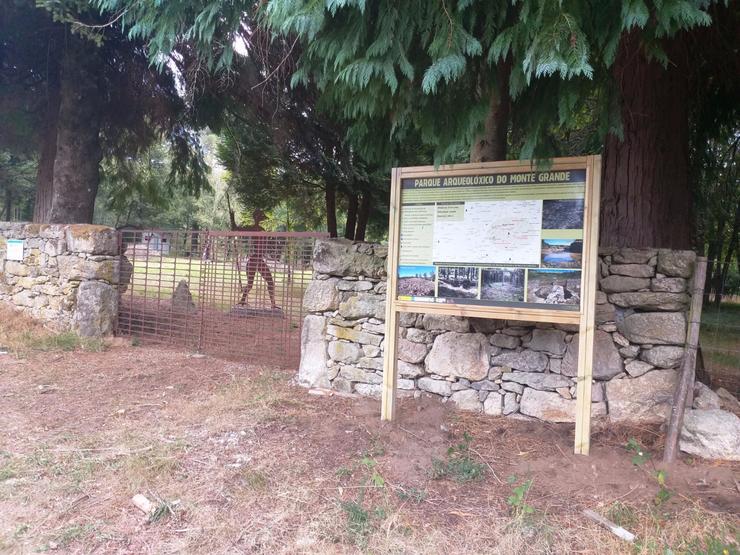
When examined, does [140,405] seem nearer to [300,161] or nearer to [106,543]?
[106,543]

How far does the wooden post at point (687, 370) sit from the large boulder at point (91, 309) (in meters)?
7.17

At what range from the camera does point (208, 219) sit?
37.8 m

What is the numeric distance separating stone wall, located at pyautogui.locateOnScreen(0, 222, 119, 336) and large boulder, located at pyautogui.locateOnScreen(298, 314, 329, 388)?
12.9ft

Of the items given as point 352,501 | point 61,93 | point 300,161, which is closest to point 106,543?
point 352,501

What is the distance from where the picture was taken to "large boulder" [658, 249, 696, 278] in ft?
13.2

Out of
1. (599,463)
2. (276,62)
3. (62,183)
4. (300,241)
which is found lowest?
(599,463)

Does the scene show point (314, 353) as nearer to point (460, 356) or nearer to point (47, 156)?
point (460, 356)

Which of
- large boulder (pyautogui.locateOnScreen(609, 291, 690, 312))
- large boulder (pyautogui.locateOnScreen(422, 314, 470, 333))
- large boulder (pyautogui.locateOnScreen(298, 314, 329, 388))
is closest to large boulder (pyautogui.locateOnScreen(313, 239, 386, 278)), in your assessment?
large boulder (pyautogui.locateOnScreen(298, 314, 329, 388))

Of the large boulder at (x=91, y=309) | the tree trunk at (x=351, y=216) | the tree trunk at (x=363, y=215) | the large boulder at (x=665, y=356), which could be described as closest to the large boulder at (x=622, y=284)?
the large boulder at (x=665, y=356)

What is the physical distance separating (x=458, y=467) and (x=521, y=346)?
4.17 ft

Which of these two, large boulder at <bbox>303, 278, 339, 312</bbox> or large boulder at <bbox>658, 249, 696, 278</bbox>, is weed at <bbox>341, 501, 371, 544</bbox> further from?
large boulder at <bbox>658, 249, 696, 278</bbox>

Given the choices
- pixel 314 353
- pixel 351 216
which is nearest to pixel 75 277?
pixel 314 353

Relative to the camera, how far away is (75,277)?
7609 millimetres

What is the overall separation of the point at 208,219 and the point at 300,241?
33.8m
